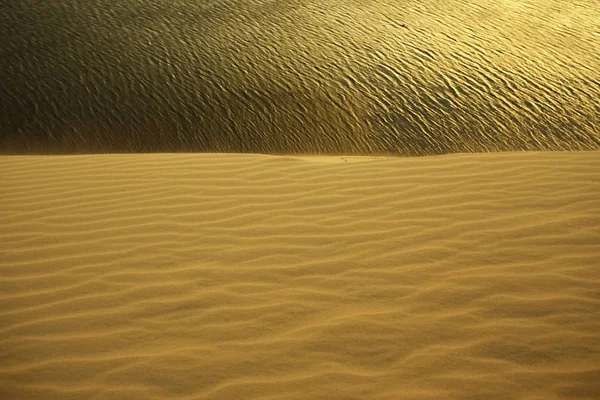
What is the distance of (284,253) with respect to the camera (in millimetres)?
3666

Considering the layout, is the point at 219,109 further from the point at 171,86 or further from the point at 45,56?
the point at 45,56

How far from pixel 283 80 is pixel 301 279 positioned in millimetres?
2834

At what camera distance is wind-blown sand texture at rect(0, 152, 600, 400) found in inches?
104

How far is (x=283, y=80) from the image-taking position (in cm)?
580

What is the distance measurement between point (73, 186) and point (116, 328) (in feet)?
6.59

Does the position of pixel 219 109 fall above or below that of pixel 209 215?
above

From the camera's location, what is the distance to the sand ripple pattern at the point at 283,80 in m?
5.45

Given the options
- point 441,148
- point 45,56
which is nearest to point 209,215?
point 441,148

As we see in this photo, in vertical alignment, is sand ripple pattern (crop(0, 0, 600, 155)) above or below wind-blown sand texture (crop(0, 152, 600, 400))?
above

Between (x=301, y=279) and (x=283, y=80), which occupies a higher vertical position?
(x=283, y=80)

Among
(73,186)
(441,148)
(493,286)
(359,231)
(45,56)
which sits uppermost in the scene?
(45,56)

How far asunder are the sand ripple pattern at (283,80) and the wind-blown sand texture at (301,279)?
1.47 ft

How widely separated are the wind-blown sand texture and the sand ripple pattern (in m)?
0.45

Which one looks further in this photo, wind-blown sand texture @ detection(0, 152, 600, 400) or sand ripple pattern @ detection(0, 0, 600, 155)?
sand ripple pattern @ detection(0, 0, 600, 155)
